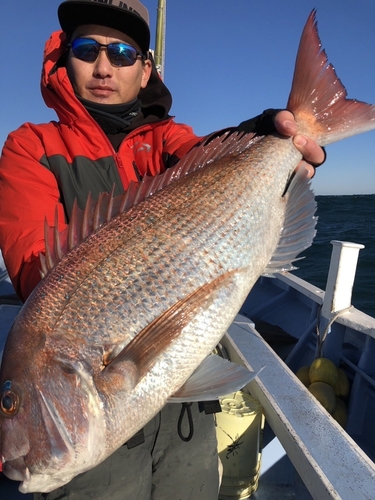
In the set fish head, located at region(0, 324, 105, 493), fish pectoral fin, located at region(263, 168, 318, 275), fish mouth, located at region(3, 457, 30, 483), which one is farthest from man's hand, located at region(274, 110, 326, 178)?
fish mouth, located at region(3, 457, 30, 483)

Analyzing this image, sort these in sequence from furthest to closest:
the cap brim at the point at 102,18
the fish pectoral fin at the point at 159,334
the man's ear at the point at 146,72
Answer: the man's ear at the point at 146,72, the cap brim at the point at 102,18, the fish pectoral fin at the point at 159,334

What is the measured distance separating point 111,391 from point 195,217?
785 mm

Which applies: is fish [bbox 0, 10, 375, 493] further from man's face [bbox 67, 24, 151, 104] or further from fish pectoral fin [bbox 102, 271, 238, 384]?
man's face [bbox 67, 24, 151, 104]

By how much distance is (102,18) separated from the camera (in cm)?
229

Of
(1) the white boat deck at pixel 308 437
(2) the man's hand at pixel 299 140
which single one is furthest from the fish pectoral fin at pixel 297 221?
(1) the white boat deck at pixel 308 437

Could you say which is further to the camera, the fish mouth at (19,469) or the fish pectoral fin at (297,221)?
the fish pectoral fin at (297,221)

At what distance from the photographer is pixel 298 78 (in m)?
2.19

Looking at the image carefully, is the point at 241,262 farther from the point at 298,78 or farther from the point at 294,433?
the point at 298,78

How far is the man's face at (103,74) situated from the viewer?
7.43 ft

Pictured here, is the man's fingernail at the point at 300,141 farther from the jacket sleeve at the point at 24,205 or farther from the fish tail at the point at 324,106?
the jacket sleeve at the point at 24,205

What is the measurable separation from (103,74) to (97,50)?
0.43 ft

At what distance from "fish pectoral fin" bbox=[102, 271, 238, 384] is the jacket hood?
1.28 meters

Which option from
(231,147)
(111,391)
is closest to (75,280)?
(111,391)

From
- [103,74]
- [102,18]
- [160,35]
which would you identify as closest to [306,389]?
[103,74]
